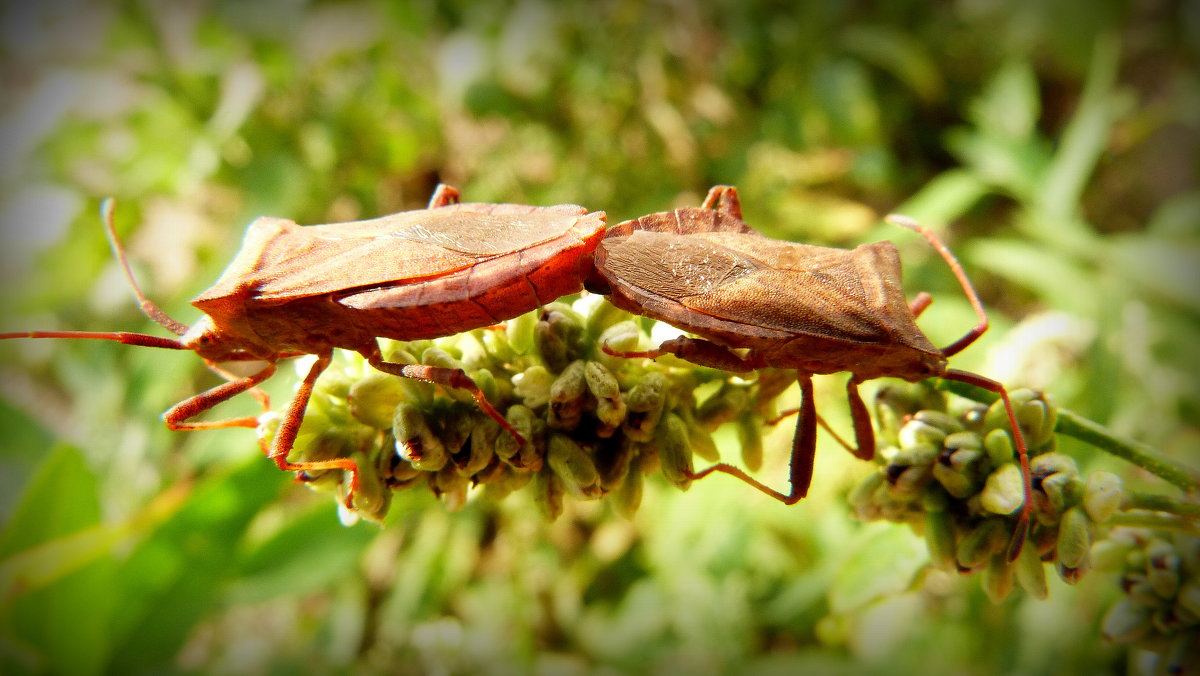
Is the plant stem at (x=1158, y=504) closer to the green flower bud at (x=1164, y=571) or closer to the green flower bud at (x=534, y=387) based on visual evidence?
the green flower bud at (x=1164, y=571)

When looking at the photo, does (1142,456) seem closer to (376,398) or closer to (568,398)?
(568,398)

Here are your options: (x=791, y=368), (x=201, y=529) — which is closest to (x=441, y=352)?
(x=791, y=368)

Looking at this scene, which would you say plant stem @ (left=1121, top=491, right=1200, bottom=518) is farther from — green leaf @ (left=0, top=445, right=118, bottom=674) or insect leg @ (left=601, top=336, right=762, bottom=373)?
green leaf @ (left=0, top=445, right=118, bottom=674)

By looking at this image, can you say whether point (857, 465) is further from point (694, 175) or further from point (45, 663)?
point (45, 663)

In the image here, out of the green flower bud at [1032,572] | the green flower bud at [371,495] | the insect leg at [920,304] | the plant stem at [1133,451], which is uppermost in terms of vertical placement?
the plant stem at [1133,451]

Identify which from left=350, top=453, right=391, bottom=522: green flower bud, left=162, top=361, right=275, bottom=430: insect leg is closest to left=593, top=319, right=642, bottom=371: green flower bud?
left=350, top=453, right=391, bottom=522: green flower bud

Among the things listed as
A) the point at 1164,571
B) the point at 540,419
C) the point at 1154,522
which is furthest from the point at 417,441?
the point at 1164,571

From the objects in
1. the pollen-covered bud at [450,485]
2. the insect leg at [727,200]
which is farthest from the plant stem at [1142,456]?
the pollen-covered bud at [450,485]
